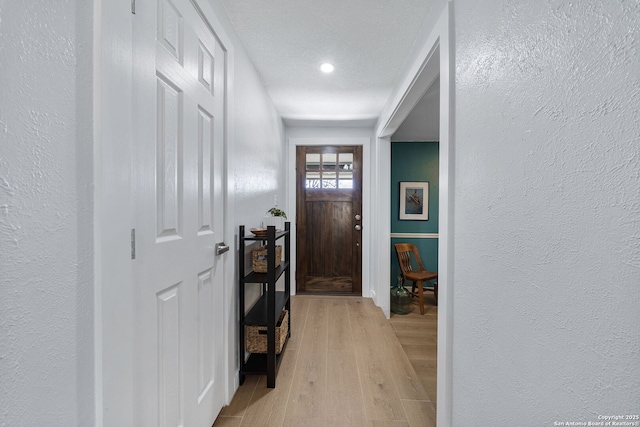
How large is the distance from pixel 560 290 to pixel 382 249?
2845mm

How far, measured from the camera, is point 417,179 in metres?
4.72

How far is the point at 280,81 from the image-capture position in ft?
8.64

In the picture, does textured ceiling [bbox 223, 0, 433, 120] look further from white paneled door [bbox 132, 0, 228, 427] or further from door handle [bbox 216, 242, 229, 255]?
door handle [bbox 216, 242, 229, 255]

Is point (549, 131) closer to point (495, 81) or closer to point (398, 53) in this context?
point (495, 81)

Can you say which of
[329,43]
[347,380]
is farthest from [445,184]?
[347,380]

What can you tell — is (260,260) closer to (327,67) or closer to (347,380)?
(347,380)

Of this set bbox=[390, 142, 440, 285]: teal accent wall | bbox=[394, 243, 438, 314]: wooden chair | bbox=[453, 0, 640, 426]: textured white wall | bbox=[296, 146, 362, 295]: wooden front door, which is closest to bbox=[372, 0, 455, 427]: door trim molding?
bbox=[453, 0, 640, 426]: textured white wall

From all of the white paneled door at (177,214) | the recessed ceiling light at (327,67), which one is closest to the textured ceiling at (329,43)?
the recessed ceiling light at (327,67)

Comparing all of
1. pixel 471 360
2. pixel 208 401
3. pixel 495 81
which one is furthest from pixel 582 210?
pixel 208 401

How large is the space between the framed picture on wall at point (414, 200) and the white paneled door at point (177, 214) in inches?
143

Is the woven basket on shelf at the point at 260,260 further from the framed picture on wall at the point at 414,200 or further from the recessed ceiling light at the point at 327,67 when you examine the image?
the framed picture on wall at the point at 414,200

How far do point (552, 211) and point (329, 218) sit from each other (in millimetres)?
3424

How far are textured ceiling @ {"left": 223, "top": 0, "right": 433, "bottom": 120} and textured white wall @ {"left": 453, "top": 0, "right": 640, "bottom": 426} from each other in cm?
80

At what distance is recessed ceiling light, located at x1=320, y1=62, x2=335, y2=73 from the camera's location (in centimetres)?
231
